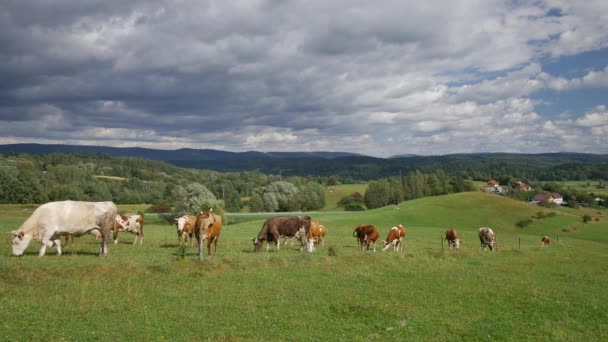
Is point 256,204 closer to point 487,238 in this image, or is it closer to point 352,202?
point 352,202

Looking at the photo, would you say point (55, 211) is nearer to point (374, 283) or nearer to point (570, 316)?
point (374, 283)

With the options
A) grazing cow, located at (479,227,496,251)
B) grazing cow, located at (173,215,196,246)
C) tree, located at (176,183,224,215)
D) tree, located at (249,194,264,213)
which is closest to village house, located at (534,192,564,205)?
tree, located at (249,194,264,213)

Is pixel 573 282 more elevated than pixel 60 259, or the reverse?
pixel 60 259

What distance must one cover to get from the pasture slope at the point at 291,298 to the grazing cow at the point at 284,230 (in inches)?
121

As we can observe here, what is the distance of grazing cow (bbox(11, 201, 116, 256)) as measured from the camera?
826 inches

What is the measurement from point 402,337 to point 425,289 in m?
6.35

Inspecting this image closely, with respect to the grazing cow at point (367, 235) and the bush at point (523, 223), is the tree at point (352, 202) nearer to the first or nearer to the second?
the bush at point (523, 223)

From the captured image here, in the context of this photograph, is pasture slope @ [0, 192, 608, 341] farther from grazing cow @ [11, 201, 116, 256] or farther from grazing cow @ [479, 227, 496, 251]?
grazing cow @ [479, 227, 496, 251]

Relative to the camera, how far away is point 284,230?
27719 mm

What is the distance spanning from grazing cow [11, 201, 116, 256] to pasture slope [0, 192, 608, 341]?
974mm

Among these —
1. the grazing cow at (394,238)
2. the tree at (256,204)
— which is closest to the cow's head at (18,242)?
the grazing cow at (394,238)

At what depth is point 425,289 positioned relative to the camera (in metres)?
17.8

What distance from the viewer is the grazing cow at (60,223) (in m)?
21.0

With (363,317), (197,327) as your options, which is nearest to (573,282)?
(363,317)
